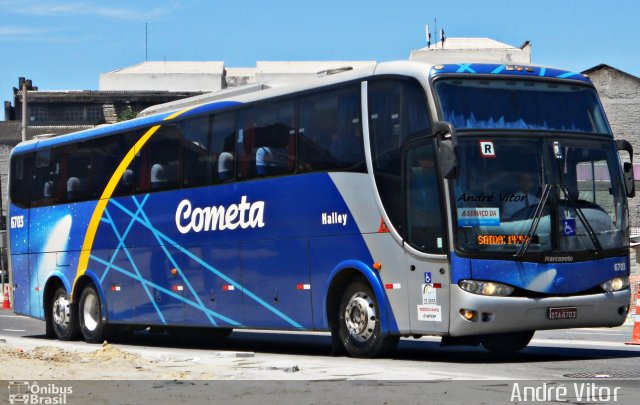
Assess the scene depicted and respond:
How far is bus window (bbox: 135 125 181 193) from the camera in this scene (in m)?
21.1

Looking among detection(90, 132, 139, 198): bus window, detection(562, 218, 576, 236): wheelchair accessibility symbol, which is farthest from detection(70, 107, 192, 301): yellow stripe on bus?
detection(562, 218, 576, 236): wheelchair accessibility symbol

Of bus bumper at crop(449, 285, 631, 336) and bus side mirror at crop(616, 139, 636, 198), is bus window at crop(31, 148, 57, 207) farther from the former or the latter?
bus side mirror at crop(616, 139, 636, 198)

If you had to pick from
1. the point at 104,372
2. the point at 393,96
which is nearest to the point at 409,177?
the point at 393,96

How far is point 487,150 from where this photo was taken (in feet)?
49.7

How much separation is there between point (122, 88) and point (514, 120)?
78.4 m

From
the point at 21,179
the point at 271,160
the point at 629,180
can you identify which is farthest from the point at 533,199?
the point at 21,179

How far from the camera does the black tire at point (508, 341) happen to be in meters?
16.7

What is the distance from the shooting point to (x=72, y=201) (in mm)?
24297

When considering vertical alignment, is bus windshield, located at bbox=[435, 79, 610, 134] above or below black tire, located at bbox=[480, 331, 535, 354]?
above

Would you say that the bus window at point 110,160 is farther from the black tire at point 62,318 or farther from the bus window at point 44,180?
the black tire at point 62,318

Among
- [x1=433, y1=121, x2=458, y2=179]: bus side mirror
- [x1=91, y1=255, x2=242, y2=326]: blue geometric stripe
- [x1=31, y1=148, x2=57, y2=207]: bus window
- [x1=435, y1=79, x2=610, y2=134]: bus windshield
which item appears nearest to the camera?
[x1=433, y1=121, x2=458, y2=179]: bus side mirror

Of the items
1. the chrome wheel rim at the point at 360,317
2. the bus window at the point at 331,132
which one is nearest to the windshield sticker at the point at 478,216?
the bus window at the point at 331,132

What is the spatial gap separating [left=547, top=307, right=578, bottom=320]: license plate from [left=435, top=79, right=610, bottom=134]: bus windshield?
2.28 metres

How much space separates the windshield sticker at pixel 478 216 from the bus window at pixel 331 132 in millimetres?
2000
